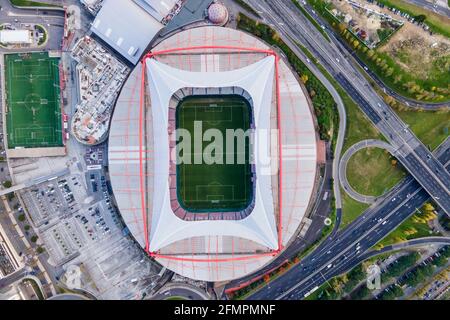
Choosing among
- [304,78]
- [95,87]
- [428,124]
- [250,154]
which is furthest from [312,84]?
[95,87]

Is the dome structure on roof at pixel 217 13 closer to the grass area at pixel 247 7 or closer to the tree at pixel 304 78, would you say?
the grass area at pixel 247 7

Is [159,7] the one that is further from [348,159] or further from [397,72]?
[397,72]

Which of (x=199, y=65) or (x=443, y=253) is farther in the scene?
(x=443, y=253)

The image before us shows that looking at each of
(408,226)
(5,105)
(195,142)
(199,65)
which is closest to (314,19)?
(199,65)

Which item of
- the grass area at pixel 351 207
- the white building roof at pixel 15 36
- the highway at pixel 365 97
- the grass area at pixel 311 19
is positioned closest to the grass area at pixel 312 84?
the highway at pixel 365 97

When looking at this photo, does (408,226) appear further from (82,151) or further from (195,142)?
(82,151)

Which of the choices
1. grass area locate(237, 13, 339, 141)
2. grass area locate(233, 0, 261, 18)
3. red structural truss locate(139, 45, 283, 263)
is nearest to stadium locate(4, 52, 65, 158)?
red structural truss locate(139, 45, 283, 263)

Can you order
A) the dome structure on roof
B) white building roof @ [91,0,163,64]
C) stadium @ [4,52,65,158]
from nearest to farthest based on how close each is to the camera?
the dome structure on roof, white building roof @ [91,0,163,64], stadium @ [4,52,65,158]

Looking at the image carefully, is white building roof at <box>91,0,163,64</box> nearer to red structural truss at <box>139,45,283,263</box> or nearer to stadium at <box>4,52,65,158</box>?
red structural truss at <box>139,45,283,263</box>
